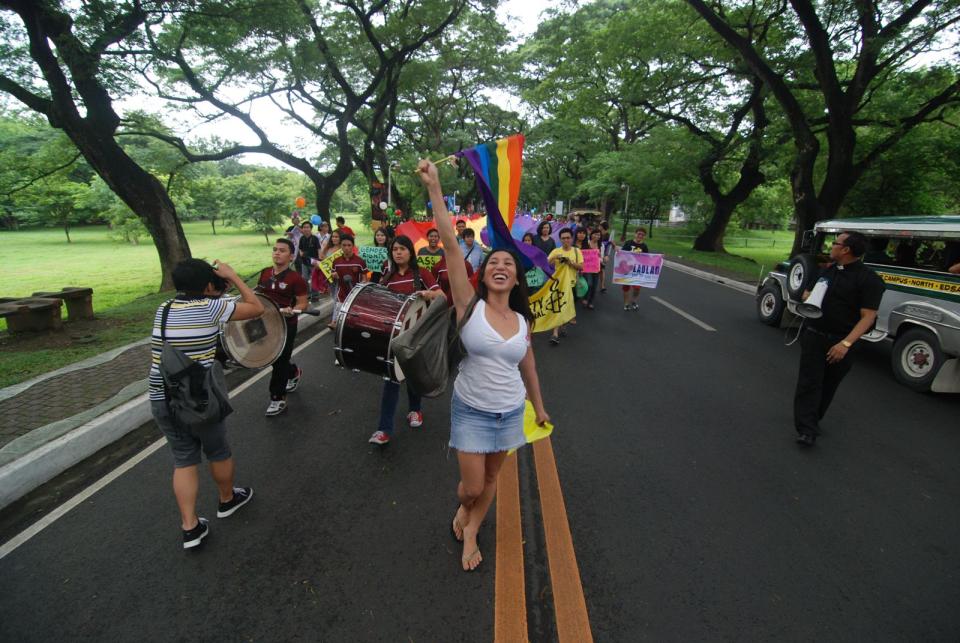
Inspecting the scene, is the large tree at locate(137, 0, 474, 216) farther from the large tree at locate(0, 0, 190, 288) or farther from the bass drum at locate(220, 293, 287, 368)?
the bass drum at locate(220, 293, 287, 368)

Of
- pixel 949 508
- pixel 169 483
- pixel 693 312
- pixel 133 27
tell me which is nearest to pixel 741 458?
pixel 949 508

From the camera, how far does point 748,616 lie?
7.41 feet

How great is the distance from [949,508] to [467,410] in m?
3.66

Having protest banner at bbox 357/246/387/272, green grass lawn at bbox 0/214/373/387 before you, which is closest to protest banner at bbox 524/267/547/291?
protest banner at bbox 357/246/387/272

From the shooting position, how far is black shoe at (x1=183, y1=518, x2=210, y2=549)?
265 centimetres

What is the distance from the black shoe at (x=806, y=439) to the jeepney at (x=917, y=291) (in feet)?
6.55

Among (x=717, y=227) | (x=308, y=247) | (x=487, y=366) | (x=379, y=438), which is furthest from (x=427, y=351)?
(x=717, y=227)

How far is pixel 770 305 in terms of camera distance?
854 centimetres

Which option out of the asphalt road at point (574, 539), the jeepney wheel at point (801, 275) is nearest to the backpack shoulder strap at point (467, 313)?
the asphalt road at point (574, 539)

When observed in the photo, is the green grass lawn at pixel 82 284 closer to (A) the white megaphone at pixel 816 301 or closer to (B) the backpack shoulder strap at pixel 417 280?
(B) the backpack shoulder strap at pixel 417 280

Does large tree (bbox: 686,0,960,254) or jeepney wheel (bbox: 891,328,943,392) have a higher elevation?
large tree (bbox: 686,0,960,254)

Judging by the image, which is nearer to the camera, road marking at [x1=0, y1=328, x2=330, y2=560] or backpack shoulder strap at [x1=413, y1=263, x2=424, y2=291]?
road marking at [x1=0, y1=328, x2=330, y2=560]

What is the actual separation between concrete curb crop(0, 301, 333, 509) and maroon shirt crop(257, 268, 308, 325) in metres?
1.54

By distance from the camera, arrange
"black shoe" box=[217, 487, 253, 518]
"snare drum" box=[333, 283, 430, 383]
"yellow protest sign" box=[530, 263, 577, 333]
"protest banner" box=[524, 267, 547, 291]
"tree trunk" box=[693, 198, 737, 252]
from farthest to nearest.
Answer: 1. "tree trunk" box=[693, 198, 737, 252]
2. "protest banner" box=[524, 267, 547, 291]
3. "yellow protest sign" box=[530, 263, 577, 333]
4. "snare drum" box=[333, 283, 430, 383]
5. "black shoe" box=[217, 487, 253, 518]
